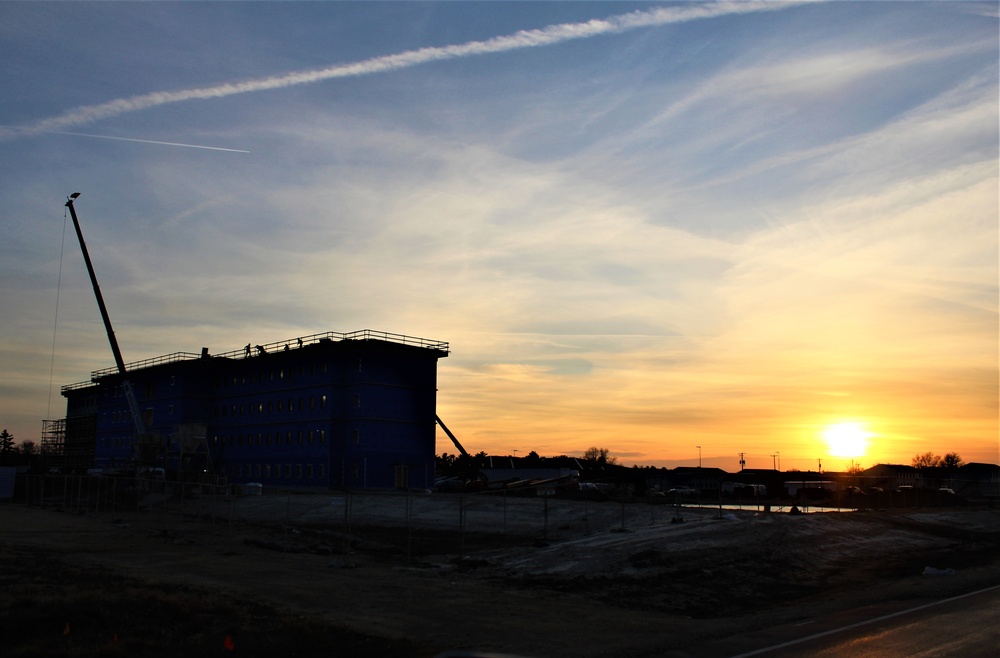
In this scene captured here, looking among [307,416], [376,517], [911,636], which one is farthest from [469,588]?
[307,416]

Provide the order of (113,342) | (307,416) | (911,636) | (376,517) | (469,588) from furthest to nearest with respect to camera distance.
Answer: (113,342) < (307,416) < (376,517) < (469,588) < (911,636)

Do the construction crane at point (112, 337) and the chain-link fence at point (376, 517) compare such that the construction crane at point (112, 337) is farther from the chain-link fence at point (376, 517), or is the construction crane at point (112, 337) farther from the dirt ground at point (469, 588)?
the dirt ground at point (469, 588)

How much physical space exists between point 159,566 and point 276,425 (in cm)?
6436

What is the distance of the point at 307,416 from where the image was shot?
3226 inches

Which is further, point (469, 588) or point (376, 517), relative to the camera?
point (376, 517)

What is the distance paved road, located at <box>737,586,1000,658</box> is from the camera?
12750 millimetres

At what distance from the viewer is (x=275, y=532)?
3709 cm

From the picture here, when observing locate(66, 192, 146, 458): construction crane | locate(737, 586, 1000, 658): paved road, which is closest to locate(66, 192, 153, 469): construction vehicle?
locate(66, 192, 146, 458): construction crane

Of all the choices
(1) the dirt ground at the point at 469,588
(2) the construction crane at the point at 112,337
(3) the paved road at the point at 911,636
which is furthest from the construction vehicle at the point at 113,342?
(3) the paved road at the point at 911,636

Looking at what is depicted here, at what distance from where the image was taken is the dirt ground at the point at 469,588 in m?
13.8

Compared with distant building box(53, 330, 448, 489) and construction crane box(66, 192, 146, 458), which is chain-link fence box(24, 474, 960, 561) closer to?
distant building box(53, 330, 448, 489)

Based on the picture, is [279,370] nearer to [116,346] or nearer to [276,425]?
[276,425]

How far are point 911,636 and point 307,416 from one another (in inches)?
2878

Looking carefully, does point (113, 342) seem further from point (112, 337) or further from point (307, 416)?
point (307, 416)
